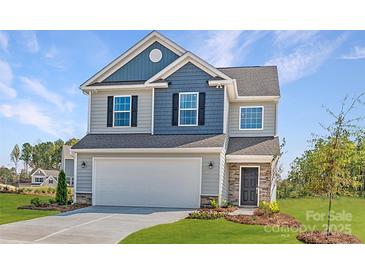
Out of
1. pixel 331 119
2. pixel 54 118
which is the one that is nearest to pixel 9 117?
pixel 54 118

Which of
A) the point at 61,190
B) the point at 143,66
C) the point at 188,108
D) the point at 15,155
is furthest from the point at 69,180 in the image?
the point at 143,66

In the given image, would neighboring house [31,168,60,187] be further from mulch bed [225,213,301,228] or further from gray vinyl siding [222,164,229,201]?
gray vinyl siding [222,164,229,201]

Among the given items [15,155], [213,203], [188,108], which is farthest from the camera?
[188,108]

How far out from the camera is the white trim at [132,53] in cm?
1248

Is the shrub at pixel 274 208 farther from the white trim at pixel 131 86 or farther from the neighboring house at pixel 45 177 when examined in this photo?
the neighboring house at pixel 45 177

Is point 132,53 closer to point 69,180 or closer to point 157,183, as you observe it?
point 157,183

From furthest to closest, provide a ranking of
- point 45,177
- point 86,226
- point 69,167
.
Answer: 1. point 69,167
2. point 45,177
3. point 86,226

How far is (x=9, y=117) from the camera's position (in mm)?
9094

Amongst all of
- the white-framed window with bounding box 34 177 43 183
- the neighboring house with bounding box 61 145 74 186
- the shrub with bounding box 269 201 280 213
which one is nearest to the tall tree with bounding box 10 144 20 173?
the white-framed window with bounding box 34 177 43 183

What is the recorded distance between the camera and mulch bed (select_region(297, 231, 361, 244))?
724 centimetres

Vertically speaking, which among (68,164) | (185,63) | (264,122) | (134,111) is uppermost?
(185,63)

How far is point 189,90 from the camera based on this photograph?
12180 mm

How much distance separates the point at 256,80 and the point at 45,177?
8098 mm
